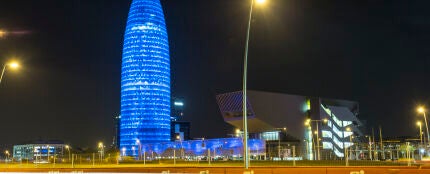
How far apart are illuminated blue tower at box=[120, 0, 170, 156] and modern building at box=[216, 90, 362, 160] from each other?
2466 inches

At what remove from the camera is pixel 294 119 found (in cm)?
13250

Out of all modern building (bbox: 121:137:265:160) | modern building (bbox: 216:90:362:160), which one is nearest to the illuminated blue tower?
modern building (bbox: 121:137:265:160)

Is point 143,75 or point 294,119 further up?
point 143,75

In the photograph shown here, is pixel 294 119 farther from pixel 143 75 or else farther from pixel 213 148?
pixel 143 75

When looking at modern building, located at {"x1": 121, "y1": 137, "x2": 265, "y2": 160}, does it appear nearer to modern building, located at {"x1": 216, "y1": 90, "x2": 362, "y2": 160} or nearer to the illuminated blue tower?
modern building, located at {"x1": 216, "y1": 90, "x2": 362, "y2": 160}

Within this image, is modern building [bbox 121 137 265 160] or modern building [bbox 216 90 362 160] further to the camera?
modern building [bbox 216 90 362 160]

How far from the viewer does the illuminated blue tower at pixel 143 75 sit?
7249 inches

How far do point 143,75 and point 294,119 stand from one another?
72300mm

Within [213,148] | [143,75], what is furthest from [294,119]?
[143,75]

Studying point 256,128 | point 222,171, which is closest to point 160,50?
point 256,128

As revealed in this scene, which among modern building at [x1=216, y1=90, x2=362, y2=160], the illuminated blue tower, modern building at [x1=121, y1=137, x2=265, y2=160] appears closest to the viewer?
modern building at [x1=121, y1=137, x2=265, y2=160]

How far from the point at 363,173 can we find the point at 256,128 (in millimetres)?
107556

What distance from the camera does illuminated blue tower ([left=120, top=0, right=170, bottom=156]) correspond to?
7249 inches

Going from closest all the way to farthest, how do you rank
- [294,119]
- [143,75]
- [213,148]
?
[213,148]
[294,119]
[143,75]
